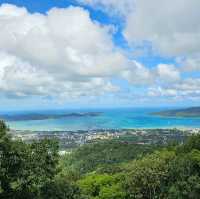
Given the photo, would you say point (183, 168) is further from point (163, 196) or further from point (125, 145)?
point (125, 145)

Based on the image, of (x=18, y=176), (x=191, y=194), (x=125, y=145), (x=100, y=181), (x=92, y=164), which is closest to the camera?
(x=18, y=176)

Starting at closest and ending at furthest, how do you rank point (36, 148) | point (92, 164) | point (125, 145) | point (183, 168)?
point (36, 148) → point (183, 168) → point (92, 164) → point (125, 145)

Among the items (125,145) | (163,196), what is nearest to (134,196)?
(163,196)

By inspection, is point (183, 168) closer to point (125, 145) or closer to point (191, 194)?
point (191, 194)

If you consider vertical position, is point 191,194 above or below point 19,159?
below

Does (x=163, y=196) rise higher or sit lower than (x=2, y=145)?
lower

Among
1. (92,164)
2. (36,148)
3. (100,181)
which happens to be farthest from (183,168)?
(92,164)

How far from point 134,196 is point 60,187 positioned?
618 inches

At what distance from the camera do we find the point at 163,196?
124ft

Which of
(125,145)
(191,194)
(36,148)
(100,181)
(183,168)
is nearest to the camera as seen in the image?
(36,148)

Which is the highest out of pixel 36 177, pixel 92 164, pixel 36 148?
pixel 36 148

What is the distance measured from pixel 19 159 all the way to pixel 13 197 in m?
2.10

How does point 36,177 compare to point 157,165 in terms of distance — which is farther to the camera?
point 157,165

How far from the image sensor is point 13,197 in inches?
859
